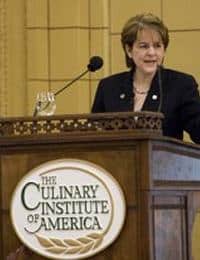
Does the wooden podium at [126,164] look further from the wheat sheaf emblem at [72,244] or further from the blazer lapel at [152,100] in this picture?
the blazer lapel at [152,100]

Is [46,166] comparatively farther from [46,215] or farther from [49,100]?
[49,100]

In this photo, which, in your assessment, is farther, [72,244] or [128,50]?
[128,50]

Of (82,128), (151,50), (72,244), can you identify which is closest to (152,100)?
(151,50)

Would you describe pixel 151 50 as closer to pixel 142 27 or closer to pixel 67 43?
pixel 142 27

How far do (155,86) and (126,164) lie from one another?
62cm

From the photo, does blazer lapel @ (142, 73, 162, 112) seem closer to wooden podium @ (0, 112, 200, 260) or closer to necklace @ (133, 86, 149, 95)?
necklace @ (133, 86, 149, 95)

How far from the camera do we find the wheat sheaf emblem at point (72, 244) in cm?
319

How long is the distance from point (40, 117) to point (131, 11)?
3088mm

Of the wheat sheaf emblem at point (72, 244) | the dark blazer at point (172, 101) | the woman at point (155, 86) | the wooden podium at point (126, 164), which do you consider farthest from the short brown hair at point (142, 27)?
the wheat sheaf emblem at point (72, 244)

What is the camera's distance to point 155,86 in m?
3.74

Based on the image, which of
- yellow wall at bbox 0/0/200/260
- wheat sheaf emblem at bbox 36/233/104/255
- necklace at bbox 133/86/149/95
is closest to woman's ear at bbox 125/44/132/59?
necklace at bbox 133/86/149/95

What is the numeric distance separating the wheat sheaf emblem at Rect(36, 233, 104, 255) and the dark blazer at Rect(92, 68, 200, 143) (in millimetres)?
639

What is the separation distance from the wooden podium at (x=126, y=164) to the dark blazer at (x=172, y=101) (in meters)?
0.31

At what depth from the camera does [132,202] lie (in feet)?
10.4
